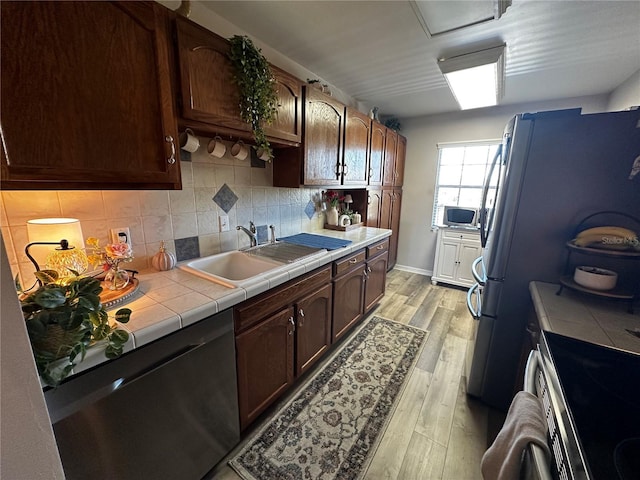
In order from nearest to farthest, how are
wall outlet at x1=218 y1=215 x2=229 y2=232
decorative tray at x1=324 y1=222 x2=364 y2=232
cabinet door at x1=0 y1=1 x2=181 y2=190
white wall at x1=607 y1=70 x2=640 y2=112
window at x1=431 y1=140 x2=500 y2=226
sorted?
cabinet door at x1=0 y1=1 x2=181 y2=190 → wall outlet at x1=218 y1=215 x2=229 y2=232 → white wall at x1=607 y1=70 x2=640 y2=112 → decorative tray at x1=324 y1=222 x2=364 y2=232 → window at x1=431 y1=140 x2=500 y2=226

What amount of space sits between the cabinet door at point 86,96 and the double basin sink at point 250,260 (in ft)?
2.16

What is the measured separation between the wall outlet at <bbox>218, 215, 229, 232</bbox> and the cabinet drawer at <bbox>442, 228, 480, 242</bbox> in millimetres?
2890

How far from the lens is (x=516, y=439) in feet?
2.09

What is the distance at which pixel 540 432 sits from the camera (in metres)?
0.63

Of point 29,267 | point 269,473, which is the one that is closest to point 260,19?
point 29,267

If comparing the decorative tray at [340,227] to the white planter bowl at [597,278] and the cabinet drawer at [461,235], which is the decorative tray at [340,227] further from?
the white planter bowl at [597,278]

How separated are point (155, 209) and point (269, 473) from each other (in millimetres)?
1489

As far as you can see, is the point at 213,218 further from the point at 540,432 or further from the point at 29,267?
the point at 540,432

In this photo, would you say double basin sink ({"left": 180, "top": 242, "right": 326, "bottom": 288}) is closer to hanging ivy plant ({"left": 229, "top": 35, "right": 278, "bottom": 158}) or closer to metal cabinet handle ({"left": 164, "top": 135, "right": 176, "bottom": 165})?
metal cabinet handle ({"left": 164, "top": 135, "right": 176, "bottom": 165})

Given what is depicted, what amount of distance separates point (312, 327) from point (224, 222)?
0.96 metres

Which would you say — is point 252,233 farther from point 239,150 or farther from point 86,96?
point 86,96

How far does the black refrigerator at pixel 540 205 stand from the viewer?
1220 mm

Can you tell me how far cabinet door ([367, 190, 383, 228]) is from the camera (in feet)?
10.0

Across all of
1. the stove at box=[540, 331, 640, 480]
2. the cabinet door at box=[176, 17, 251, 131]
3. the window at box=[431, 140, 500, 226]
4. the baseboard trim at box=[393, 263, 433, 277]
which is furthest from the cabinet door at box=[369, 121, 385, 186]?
the stove at box=[540, 331, 640, 480]
